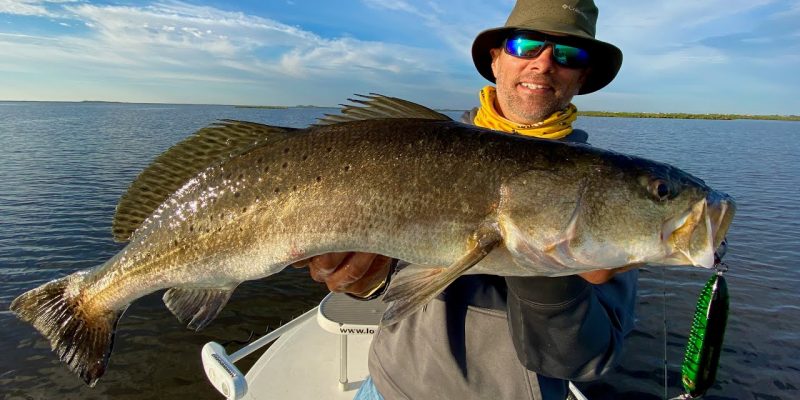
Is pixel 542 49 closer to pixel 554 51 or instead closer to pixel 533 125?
pixel 554 51

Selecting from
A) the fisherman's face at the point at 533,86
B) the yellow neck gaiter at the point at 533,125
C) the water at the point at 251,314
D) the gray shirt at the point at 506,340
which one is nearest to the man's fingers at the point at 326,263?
the gray shirt at the point at 506,340

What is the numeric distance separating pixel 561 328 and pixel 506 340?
48 centimetres

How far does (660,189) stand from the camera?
229cm

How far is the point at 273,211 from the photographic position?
2.68 m

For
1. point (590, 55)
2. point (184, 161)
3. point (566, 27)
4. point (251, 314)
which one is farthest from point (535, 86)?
point (251, 314)

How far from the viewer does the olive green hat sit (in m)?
3.58

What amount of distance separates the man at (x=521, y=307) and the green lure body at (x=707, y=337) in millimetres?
420

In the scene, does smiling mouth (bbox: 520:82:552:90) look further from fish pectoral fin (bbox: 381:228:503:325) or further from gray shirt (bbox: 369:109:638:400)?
fish pectoral fin (bbox: 381:228:503:325)

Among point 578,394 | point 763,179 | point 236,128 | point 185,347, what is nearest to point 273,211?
point 236,128

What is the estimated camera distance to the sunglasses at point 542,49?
373 centimetres

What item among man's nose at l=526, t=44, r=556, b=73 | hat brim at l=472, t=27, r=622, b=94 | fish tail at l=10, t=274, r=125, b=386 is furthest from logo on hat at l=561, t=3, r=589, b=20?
fish tail at l=10, t=274, r=125, b=386

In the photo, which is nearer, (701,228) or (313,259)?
(701,228)

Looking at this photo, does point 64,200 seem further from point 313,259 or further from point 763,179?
point 763,179

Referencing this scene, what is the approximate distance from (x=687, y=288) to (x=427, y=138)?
12.4 metres
